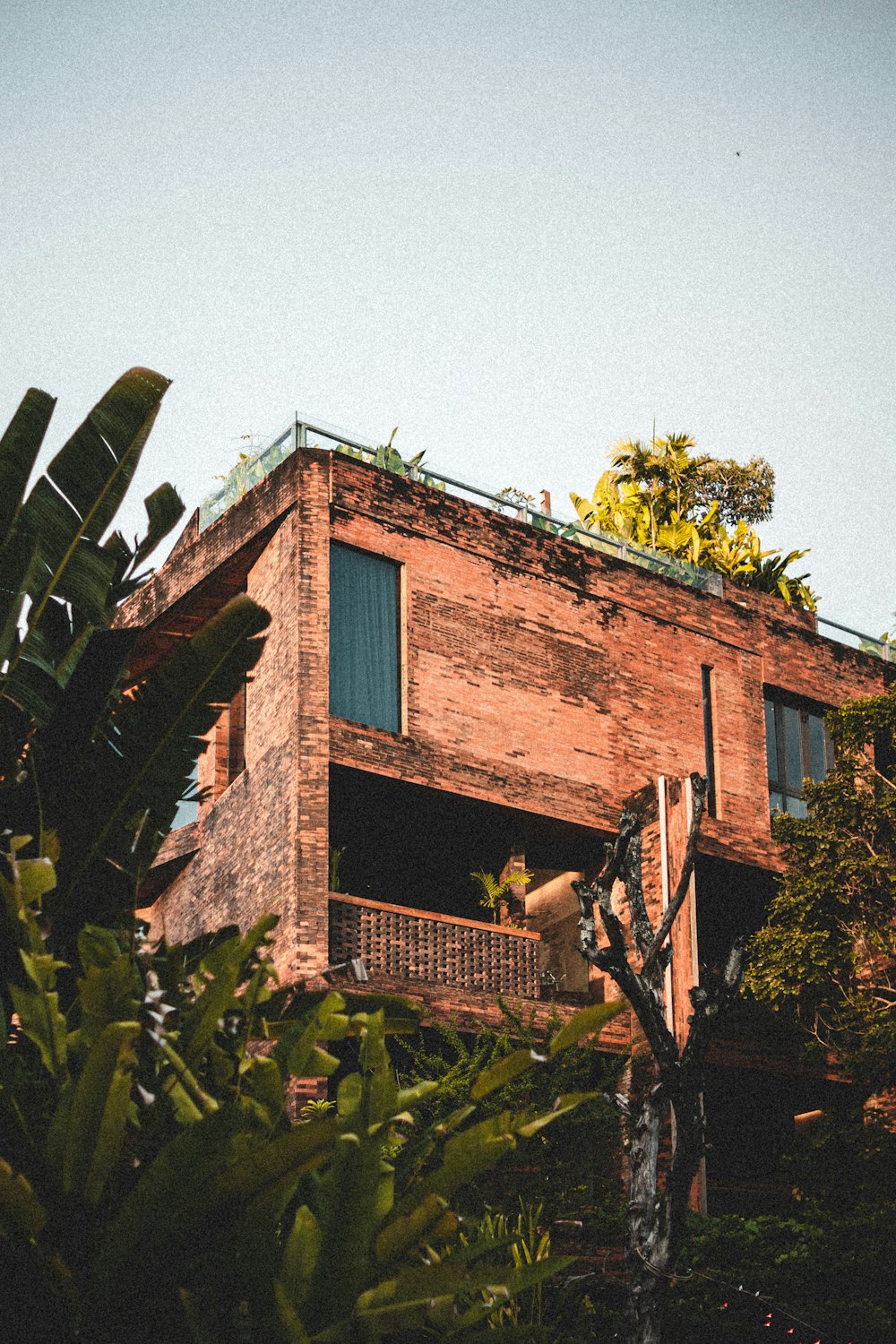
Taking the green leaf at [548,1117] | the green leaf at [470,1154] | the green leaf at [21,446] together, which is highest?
the green leaf at [21,446]

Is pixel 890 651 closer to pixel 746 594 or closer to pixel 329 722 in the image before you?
pixel 746 594

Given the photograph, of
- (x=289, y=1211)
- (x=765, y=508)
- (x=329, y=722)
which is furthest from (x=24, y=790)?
(x=765, y=508)

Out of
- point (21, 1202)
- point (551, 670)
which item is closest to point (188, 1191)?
point (21, 1202)

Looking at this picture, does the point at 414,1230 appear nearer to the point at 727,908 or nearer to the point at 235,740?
the point at 235,740

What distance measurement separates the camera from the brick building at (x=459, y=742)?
20.8 metres

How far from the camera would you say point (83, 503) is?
988 centimetres

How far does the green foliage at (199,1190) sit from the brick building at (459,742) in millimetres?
11604

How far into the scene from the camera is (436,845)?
2370cm

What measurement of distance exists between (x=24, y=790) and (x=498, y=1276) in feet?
12.3

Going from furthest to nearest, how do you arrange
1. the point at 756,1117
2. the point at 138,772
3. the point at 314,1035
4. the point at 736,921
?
the point at 756,1117
the point at 736,921
the point at 138,772
the point at 314,1035

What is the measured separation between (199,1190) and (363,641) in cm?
1488

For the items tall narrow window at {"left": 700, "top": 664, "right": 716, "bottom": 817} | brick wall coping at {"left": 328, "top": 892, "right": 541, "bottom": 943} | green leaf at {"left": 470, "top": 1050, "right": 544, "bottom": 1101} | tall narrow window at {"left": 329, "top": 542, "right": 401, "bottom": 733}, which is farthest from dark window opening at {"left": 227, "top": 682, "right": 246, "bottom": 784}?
green leaf at {"left": 470, "top": 1050, "right": 544, "bottom": 1101}

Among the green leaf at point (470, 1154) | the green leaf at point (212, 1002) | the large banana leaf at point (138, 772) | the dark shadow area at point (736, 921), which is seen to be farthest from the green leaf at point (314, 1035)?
the dark shadow area at point (736, 921)

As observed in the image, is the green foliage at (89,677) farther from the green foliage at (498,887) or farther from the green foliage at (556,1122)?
the green foliage at (498,887)
